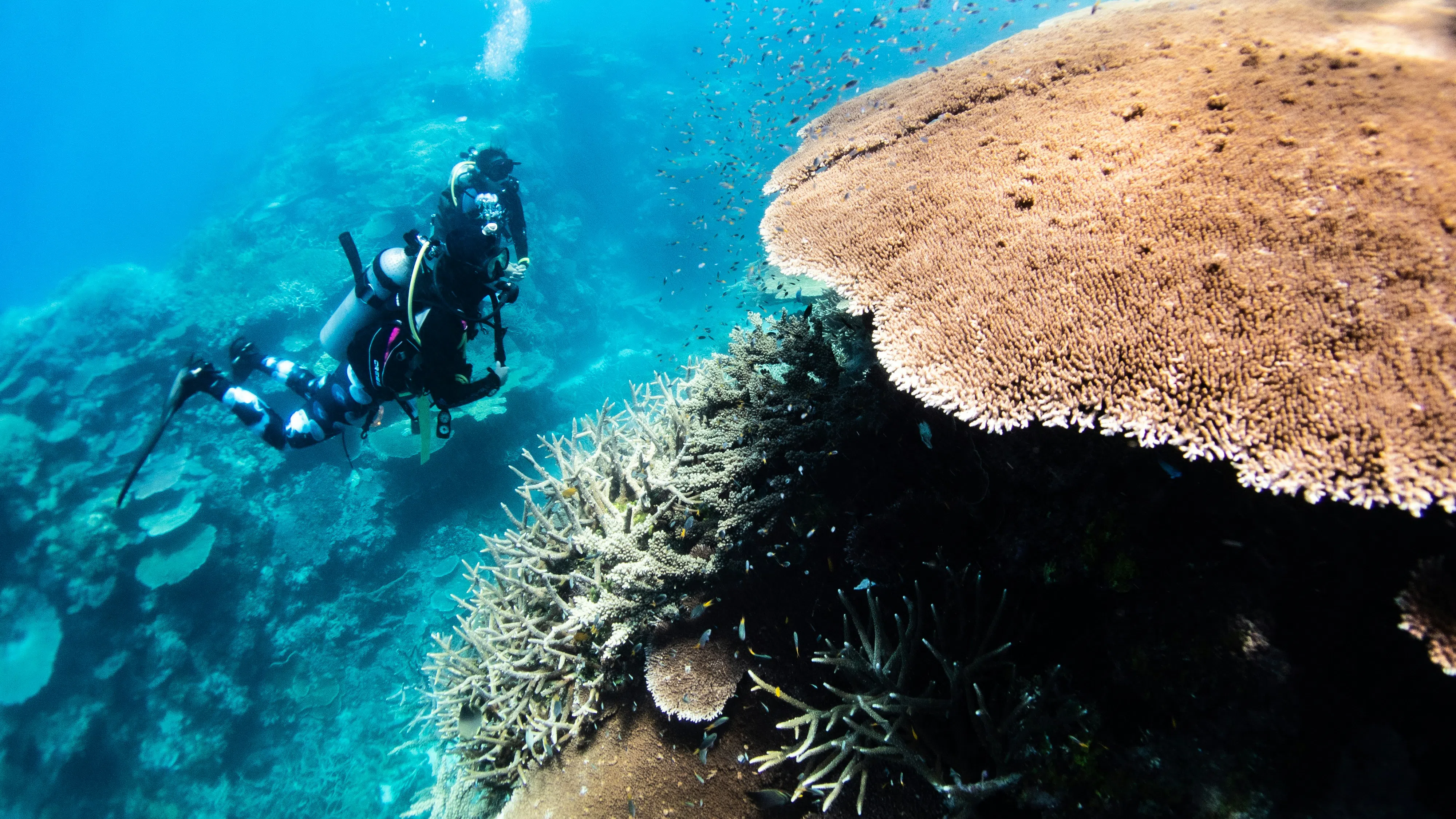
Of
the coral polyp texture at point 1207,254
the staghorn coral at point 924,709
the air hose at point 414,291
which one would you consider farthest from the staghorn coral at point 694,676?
the air hose at point 414,291

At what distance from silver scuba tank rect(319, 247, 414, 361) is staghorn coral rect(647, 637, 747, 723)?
436cm

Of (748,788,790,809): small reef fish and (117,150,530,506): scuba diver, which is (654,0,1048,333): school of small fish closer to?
(117,150,530,506): scuba diver

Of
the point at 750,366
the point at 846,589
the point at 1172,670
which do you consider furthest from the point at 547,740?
the point at 1172,670

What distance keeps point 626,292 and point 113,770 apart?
1901cm

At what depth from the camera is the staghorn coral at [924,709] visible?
6.55ft

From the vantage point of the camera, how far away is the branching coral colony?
9.98 feet

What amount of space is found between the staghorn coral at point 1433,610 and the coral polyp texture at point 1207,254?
0.94 ft

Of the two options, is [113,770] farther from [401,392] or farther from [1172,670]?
[1172,670]

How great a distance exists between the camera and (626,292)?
74.3 feet

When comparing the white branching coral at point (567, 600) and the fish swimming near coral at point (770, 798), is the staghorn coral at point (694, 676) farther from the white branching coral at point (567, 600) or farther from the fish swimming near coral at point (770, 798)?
the fish swimming near coral at point (770, 798)

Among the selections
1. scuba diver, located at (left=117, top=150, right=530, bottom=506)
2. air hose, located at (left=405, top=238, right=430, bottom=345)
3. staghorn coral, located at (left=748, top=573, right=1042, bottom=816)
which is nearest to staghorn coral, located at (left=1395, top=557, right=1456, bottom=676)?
staghorn coral, located at (left=748, top=573, right=1042, bottom=816)

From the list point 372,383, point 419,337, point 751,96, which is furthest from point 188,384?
point 751,96

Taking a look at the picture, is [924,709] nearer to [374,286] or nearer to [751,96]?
[374,286]

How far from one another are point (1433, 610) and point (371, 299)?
22.5ft
